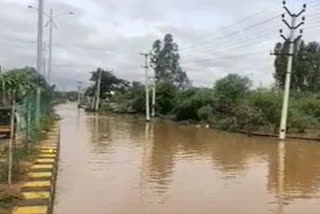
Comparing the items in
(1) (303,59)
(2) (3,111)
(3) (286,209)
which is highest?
(1) (303,59)

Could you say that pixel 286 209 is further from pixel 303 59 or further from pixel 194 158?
pixel 303 59

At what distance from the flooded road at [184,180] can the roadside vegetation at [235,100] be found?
10.1m

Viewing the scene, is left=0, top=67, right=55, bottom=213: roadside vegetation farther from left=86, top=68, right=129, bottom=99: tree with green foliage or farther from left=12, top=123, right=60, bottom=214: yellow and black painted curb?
left=86, top=68, right=129, bottom=99: tree with green foliage

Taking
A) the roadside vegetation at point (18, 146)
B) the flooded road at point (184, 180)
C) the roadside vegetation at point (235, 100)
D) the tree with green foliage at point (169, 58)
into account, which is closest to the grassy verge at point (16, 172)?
the roadside vegetation at point (18, 146)

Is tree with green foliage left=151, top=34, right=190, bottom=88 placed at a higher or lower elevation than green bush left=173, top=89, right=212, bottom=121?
higher

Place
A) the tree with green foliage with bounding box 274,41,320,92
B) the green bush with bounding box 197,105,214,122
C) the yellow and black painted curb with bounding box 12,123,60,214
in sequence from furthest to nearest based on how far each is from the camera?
the tree with green foliage with bounding box 274,41,320,92
the green bush with bounding box 197,105,214,122
the yellow and black painted curb with bounding box 12,123,60,214

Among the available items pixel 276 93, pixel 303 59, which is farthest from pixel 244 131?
pixel 303 59

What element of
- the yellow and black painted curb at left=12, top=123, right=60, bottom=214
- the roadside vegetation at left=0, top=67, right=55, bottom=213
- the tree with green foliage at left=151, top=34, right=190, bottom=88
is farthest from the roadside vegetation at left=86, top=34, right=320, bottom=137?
the yellow and black painted curb at left=12, top=123, right=60, bottom=214

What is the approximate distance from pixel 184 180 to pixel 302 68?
43258mm

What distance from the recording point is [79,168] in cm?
1316

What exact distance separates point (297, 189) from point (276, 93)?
2130cm

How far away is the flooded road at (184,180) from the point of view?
29.3 feet

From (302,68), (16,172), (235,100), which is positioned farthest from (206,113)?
(16,172)

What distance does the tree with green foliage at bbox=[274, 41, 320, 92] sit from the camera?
52500mm
